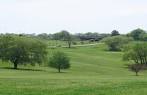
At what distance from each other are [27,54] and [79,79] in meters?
55.3

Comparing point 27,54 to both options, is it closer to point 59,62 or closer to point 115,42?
point 59,62

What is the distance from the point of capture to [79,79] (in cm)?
4631

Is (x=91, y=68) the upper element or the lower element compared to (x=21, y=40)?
lower

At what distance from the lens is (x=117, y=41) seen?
17475cm

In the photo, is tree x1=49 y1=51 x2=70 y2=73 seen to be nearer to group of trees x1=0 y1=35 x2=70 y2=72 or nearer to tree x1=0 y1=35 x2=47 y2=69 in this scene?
group of trees x1=0 y1=35 x2=70 y2=72

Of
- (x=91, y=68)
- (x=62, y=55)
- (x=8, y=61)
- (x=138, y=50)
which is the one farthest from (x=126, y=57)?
(x=8, y=61)

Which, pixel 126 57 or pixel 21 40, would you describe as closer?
pixel 21 40

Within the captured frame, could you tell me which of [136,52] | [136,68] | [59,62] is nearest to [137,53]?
[136,52]

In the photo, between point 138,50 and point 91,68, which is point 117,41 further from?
point 91,68

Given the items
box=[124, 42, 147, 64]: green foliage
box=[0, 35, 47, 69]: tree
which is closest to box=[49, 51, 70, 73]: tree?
box=[0, 35, 47, 69]: tree

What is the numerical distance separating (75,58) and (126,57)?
1987 centimetres

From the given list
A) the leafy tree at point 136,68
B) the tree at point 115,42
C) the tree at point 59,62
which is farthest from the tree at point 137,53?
the tree at point 115,42

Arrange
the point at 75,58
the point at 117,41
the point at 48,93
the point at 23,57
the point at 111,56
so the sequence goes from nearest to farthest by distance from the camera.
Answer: the point at 48,93
the point at 23,57
the point at 75,58
the point at 111,56
the point at 117,41

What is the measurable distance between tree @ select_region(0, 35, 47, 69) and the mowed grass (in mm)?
2483
